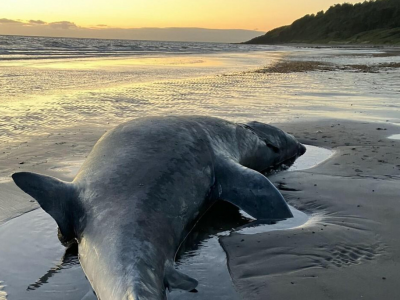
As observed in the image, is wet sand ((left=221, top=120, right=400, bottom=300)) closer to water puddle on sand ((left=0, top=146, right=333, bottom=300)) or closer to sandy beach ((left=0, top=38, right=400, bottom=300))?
sandy beach ((left=0, top=38, right=400, bottom=300))

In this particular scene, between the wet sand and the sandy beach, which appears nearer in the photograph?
the wet sand

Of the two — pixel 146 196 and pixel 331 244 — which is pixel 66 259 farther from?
pixel 331 244

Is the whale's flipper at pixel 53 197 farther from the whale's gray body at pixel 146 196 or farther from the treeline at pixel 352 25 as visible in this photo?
the treeline at pixel 352 25

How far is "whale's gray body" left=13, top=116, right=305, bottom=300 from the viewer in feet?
8.11

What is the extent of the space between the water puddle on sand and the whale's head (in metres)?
1.55

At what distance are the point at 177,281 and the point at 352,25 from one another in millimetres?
123865

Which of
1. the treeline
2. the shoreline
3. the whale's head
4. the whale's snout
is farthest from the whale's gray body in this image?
the treeline

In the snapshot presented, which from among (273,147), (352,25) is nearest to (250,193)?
(273,147)

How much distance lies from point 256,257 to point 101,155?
1.51 metres

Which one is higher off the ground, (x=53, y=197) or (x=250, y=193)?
(x=53, y=197)

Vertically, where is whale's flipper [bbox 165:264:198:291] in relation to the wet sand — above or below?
above

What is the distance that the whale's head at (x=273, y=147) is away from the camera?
5.52 metres

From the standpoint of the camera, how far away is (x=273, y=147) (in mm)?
5707

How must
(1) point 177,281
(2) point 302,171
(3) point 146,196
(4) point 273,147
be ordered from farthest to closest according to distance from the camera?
(4) point 273,147 → (2) point 302,171 → (3) point 146,196 → (1) point 177,281
